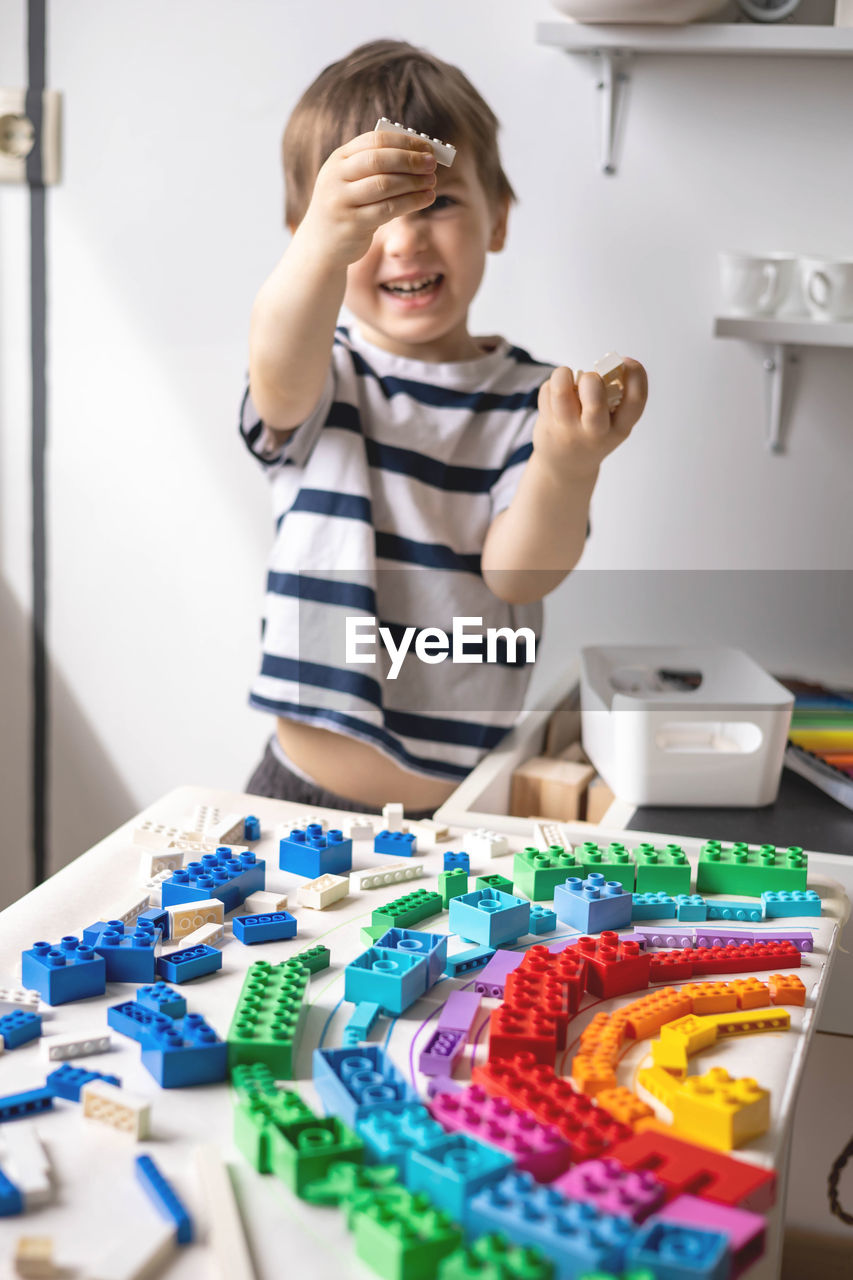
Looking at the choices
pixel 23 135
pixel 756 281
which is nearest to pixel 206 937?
pixel 756 281

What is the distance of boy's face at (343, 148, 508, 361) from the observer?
41.3 inches

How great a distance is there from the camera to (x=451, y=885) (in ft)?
2.31

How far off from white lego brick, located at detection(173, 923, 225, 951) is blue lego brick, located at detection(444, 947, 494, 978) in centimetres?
12

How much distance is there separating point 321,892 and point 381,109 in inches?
26.6

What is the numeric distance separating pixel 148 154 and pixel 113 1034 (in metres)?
1.17

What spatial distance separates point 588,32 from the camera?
113cm

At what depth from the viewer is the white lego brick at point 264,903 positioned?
68 centimetres

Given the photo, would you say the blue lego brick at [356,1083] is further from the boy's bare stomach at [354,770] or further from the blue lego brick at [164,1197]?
the boy's bare stomach at [354,770]

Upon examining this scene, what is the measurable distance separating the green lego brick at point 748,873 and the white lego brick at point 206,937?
0.98ft

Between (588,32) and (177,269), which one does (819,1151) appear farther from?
(177,269)

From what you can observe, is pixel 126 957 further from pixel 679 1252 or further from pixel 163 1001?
pixel 679 1252

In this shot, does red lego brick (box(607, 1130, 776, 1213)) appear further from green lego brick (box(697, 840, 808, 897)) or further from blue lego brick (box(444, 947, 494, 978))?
green lego brick (box(697, 840, 808, 897))

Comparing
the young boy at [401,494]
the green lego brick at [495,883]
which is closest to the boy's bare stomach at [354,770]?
the young boy at [401,494]

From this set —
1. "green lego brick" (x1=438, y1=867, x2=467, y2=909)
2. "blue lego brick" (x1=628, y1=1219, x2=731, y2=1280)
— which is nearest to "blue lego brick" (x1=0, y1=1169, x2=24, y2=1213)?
"blue lego brick" (x1=628, y1=1219, x2=731, y2=1280)
